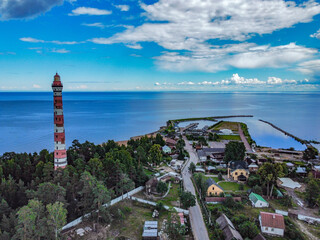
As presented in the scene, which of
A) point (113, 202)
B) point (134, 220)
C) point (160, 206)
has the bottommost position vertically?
point (134, 220)

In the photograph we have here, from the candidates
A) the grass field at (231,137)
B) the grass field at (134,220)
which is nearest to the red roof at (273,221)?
the grass field at (134,220)

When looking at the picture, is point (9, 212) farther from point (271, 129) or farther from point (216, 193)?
point (271, 129)

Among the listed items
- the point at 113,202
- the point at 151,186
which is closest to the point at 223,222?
the point at 151,186

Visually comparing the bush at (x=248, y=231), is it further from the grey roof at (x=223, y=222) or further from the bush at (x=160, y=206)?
the bush at (x=160, y=206)

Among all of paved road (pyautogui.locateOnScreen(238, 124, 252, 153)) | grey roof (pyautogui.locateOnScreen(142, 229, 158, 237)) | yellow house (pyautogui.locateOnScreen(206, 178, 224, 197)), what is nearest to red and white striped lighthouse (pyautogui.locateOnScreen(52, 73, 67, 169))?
grey roof (pyautogui.locateOnScreen(142, 229, 158, 237))

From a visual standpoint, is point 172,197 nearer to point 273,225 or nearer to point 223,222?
→ point 223,222

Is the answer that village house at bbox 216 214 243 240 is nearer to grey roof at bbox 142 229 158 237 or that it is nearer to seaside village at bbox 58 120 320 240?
seaside village at bbox 58 120 320 240

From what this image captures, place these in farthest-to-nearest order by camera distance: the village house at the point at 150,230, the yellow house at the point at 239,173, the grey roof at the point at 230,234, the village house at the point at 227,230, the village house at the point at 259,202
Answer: the yellow house at the point at 239,173, the village house at the point at 259,202, the village house at the point at 150,230, the village house at the point at 227,230, the grey roof at the point at 230,234

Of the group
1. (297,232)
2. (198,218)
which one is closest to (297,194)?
(297,232)
